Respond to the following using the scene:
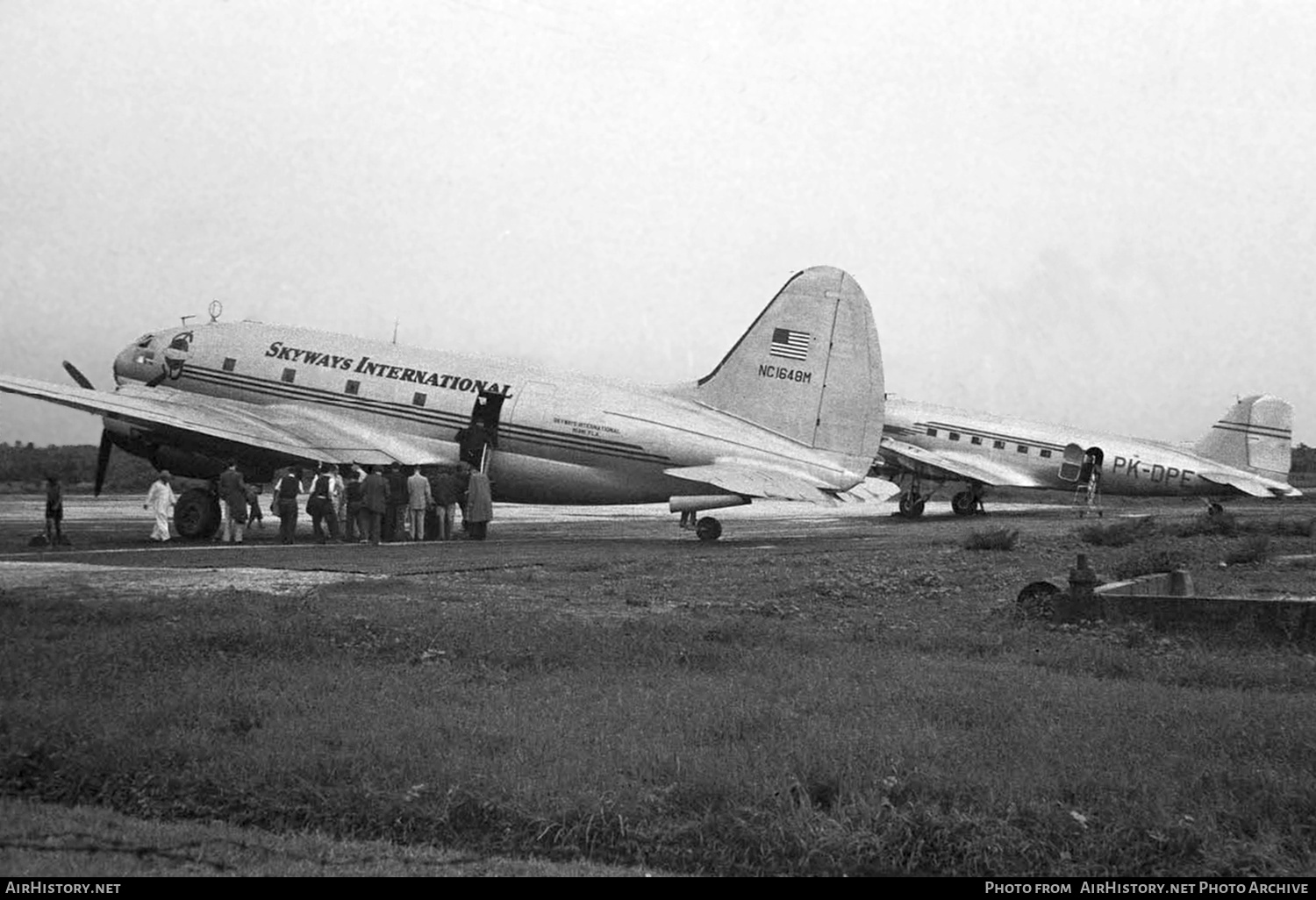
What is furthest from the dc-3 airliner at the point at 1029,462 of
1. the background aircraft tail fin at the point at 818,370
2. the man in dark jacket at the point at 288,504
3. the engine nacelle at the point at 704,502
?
the man in dark jacket at the point at 288,504

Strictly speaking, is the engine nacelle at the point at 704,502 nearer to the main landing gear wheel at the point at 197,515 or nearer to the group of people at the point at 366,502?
the group of people at the point at 366,502

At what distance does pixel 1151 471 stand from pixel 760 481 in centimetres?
2554

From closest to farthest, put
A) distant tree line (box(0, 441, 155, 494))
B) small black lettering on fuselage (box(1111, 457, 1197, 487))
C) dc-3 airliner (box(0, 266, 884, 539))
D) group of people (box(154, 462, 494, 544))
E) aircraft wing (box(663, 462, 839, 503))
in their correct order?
aircraft wing (box(663, 462, 839, 503)) → group of people (box(154, 462, 494, 544)) → dc-3 airliner (box(0, 266, 884, 539)) → small black lettering on fuselage (box(1111, 457, 1197, 487)) → distant tree line (box(0, 441, 155, 494))

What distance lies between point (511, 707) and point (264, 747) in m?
1.95

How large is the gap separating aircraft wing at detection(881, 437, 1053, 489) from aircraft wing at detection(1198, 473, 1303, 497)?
20.2 ft

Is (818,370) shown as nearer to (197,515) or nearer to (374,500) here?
(374,500)

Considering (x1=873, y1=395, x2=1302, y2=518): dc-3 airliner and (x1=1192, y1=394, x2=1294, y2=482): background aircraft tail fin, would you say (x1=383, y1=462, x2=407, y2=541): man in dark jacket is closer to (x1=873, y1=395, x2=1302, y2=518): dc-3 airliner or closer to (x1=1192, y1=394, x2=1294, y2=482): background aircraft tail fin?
(x1=873, y1=395, x2=1302, y2=518): dc-3 airliner

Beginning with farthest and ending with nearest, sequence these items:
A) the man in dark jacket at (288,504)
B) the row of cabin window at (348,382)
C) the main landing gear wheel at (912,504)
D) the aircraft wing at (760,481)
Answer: the main landing gear wheel at (912,504) < the row of cabin window at (348,382) < the man in dark jacket at (288,504) < the aircraft wing at (760,481)

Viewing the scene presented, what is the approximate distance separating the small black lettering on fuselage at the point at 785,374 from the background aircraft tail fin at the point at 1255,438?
90.0 feet

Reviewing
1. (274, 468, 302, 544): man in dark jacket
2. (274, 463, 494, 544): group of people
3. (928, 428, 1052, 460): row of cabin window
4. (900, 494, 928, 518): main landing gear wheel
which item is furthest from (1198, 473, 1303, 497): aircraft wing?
(274, 468, 302, 544): man in dark jacket

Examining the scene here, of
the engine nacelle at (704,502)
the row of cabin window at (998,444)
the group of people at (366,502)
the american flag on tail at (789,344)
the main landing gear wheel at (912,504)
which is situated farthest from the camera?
the row of cabin window at (998,444)

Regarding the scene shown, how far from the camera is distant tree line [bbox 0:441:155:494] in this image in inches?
2625

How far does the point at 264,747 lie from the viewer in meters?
8.06

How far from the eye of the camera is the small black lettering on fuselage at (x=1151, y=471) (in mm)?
46438
